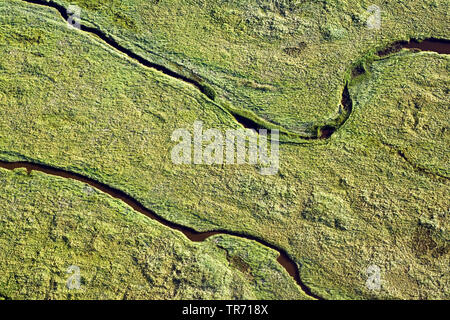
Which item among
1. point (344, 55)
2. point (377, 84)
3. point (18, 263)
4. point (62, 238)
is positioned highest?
point (344, 55)

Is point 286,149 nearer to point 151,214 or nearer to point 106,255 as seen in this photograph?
point 151,214

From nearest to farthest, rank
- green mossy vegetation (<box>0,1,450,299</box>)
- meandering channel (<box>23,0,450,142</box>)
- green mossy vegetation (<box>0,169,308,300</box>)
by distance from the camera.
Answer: green mossy vegetation (<box>0,169,308,300</box>)
green mossy vegetation (<box>0,1,450,299</box>)
meandering channel (<box>23,0,450,142</box>)

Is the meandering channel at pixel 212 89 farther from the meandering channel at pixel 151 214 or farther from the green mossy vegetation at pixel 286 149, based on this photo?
the meandering channel at pixel 151 214

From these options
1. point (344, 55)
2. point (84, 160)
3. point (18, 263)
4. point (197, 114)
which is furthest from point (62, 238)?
point (344, 55)

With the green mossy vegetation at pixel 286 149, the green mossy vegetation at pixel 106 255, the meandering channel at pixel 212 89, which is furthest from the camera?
the meandering channel at pixel 212 89

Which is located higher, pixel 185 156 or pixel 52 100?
pixel 52 100

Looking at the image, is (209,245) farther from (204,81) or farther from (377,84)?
(377,84)

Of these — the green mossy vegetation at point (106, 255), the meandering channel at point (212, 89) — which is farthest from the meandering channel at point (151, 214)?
the meandering channel at point (212, 89)

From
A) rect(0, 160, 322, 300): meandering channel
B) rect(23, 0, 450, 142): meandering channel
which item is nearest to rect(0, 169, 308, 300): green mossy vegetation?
rect(0, 160, 322, 300): meandering channel

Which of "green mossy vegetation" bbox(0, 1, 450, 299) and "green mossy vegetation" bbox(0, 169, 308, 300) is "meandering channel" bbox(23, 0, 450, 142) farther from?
"green mossy vegetation" bbox(0, 169, 308, 300)

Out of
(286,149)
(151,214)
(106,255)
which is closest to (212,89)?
(286,149)

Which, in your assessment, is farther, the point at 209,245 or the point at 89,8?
the point at 89,8
